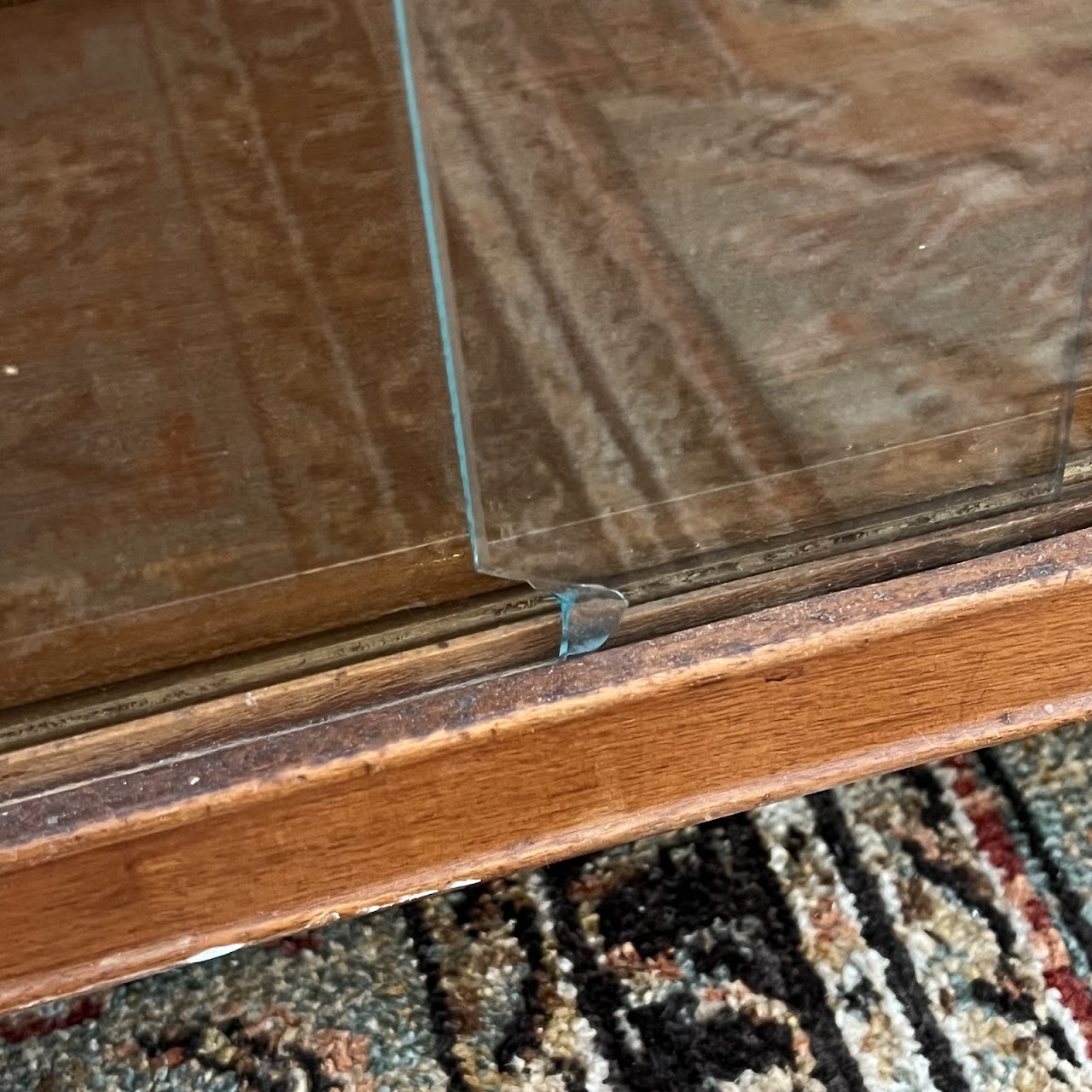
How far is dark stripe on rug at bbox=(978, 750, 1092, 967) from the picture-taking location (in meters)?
0.52

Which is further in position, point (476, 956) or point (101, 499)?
point (476, 956)

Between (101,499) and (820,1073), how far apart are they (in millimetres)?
318

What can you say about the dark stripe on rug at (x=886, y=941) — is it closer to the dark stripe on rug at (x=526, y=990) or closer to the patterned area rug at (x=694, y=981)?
the patterned area rug at (x=694, y=981)

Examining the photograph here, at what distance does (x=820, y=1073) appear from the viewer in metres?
0.48

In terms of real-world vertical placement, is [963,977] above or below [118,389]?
below

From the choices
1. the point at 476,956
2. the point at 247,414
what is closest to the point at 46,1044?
the point at 476,956

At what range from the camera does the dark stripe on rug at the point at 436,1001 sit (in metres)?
0.48

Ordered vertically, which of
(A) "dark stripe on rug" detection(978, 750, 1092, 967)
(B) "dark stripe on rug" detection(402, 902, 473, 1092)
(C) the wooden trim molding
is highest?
(C) the wooden trim molding

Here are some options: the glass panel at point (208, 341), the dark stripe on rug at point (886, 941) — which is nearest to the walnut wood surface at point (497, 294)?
the glass panel at point (208, 341)

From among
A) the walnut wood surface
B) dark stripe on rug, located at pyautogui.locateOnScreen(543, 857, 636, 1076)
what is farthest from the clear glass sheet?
dark stripe on rug, located at pyautogui.locateOnScreen(543, 857, 636, 1076)

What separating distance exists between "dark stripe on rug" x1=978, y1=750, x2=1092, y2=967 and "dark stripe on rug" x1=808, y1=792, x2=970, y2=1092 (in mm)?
68

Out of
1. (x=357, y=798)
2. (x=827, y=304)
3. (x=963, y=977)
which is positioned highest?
(x=827, y=304)

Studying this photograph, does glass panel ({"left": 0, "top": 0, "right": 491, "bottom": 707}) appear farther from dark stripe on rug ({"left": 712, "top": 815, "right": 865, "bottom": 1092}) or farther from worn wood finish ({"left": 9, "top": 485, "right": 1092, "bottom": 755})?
dark stripe on rug ({"left": 712, "top": 815, "right": 865, "bottom": 1092})

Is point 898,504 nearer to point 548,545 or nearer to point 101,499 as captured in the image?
point 548,545
